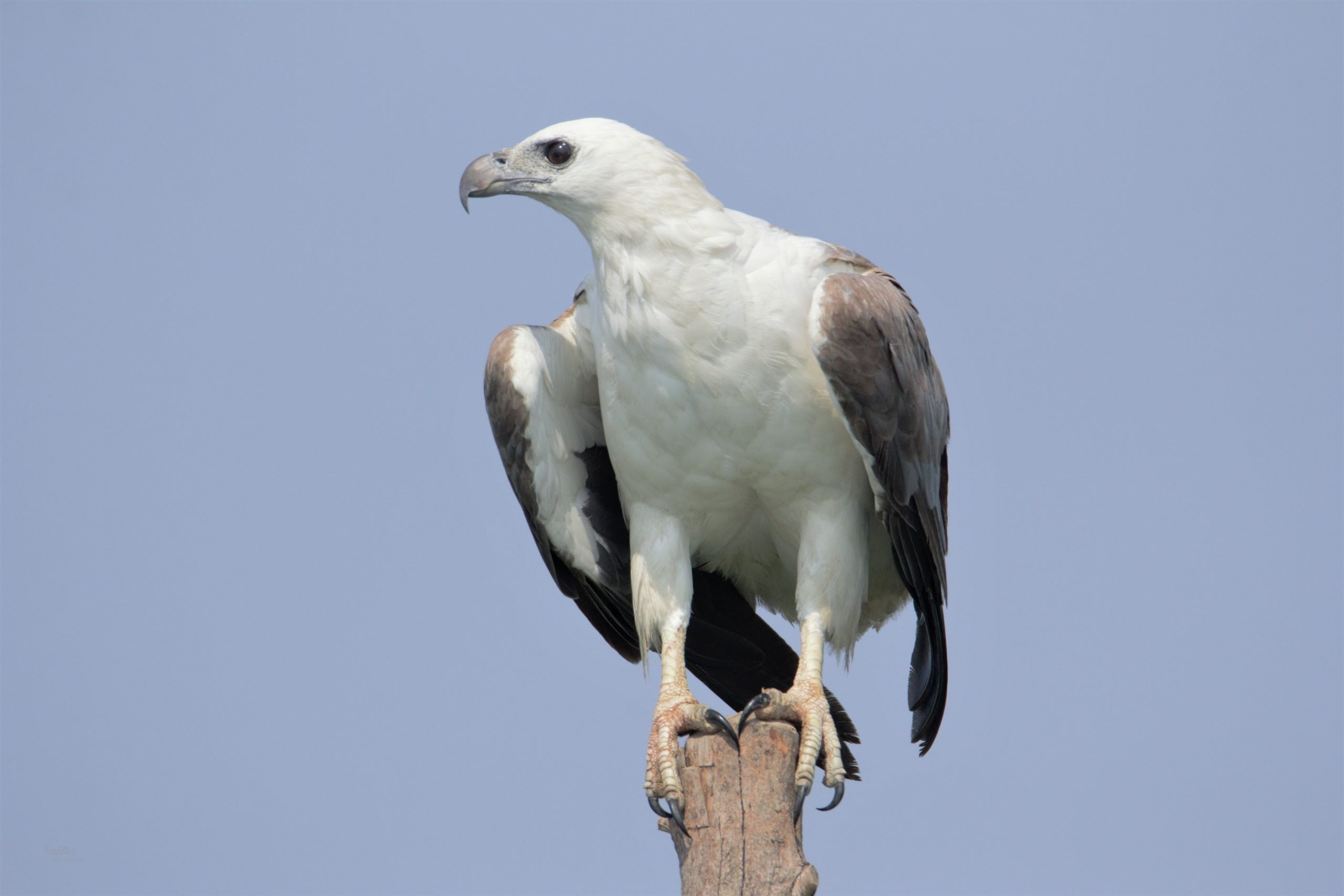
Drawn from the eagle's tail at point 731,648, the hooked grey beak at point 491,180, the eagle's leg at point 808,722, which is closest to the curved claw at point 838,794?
the eagle's leg at point 808,722

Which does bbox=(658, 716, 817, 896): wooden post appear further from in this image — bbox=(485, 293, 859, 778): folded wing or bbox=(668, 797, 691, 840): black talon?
bbox=(485, 293, 859, 778): folded wing

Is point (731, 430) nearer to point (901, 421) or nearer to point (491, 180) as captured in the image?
point (901, 421)

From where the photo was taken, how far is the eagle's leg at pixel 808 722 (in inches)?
215

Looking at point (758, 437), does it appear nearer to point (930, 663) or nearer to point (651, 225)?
point (651, 225)

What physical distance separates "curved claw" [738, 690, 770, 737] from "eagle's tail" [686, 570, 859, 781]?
1288mm

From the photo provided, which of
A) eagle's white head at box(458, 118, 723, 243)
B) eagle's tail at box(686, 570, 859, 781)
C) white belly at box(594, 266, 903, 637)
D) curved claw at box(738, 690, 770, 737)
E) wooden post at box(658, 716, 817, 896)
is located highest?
eagle's white head at box(458, 118, 723, 243)

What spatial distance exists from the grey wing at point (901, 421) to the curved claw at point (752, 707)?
0.96 meters

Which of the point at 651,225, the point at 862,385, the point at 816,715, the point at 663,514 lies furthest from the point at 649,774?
the point at 651,225

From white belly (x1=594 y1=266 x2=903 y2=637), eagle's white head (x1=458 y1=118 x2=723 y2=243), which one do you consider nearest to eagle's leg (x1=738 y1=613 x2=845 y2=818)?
white belly (x1=594 y1=266 x2=903 y2=637)

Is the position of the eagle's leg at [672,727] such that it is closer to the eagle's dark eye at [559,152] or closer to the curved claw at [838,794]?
the curved claw at [838,794]

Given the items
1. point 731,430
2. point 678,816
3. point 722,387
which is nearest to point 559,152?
point 722,387

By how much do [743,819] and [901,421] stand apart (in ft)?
5.60

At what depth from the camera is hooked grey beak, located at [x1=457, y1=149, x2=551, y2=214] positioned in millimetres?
5988

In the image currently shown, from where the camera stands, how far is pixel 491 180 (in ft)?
19.7
